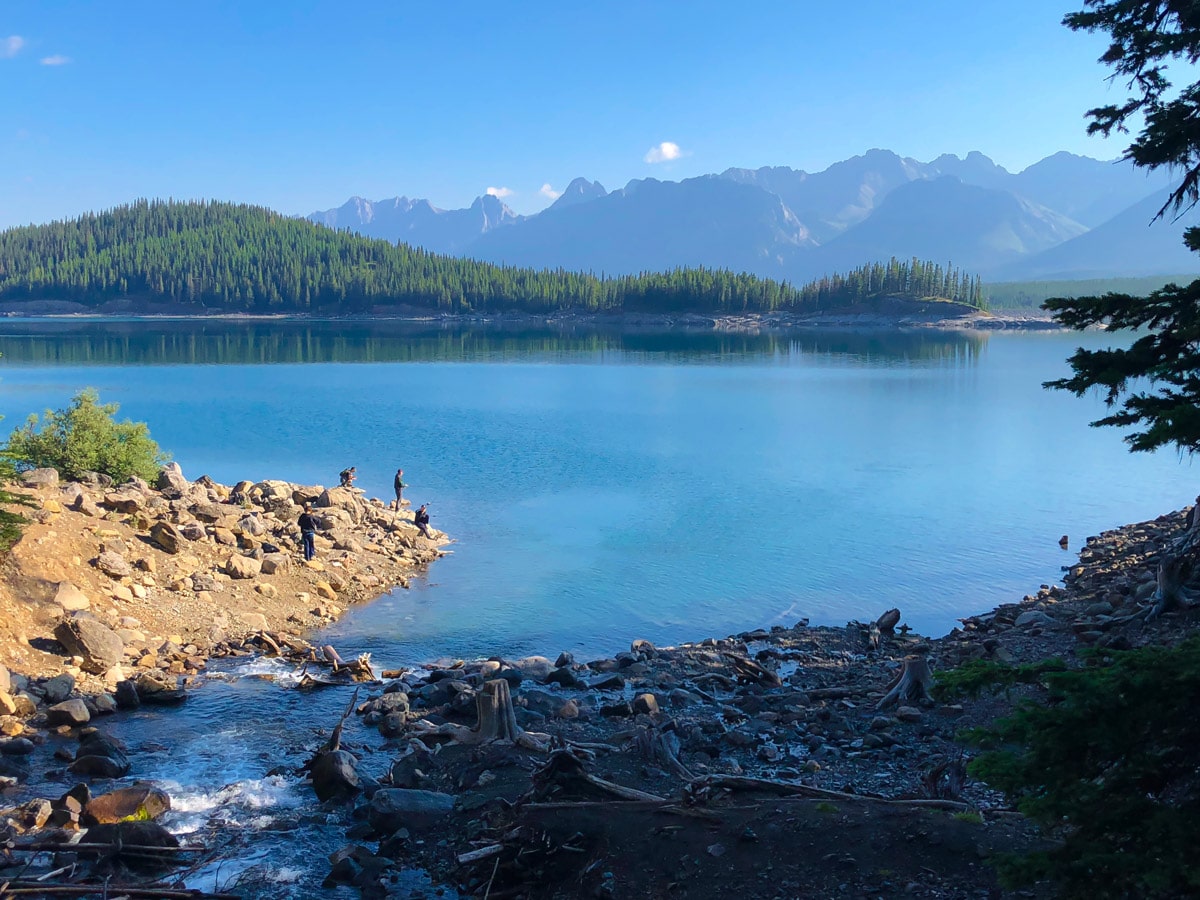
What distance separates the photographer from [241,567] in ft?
86.9

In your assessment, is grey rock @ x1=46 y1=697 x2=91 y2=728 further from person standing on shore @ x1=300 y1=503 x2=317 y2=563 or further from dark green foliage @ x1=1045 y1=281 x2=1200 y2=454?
dark green foliage @ x1=1045 y1=281 x2=1200 y2=454

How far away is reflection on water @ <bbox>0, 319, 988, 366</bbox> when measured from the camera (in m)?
125

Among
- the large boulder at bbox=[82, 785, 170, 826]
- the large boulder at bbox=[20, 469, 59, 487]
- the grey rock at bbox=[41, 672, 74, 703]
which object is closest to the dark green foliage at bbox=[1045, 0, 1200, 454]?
the large boulder at bbox=[82, 785, 170, 826]

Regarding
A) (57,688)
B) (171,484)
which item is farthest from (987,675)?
(171,484)

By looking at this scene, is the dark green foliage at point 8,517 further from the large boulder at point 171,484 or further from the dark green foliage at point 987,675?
the dark green foliage at point 987,675

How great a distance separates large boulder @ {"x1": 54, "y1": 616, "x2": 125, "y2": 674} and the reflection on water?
334 ft

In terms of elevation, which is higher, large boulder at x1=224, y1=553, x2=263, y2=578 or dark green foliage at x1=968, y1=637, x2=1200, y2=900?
dark green foliage at x1=968, y1=637, x2=1200, y2=900

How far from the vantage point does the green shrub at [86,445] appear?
31.5 metres

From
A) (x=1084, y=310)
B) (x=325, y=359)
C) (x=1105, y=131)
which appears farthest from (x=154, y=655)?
(x=325, y=359)

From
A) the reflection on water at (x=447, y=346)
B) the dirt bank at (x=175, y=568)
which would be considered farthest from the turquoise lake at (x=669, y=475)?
the reflection on water at (x=447, y=346)

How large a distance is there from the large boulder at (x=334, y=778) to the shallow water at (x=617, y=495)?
318 mm

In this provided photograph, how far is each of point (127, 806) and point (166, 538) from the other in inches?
552

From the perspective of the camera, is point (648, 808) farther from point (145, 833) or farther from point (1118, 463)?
point (1118, 463)

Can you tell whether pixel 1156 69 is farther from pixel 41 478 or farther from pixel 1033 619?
pixel 41 478
